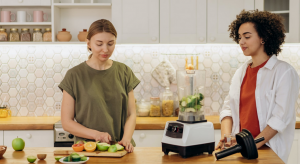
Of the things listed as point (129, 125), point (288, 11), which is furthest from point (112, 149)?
point (288, 11)

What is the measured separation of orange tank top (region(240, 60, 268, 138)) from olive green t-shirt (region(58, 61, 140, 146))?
2.51 feet

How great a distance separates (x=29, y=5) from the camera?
324 centimetres

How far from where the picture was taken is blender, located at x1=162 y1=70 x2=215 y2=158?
65.4 inches

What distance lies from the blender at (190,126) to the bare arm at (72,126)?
363 mm

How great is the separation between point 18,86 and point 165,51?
1.66 m

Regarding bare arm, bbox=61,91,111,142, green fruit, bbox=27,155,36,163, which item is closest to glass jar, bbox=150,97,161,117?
bare arm, bbox=61,91,111,142

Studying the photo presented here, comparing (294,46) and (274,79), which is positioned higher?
(294,46)

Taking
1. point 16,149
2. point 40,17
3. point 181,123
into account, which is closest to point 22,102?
point 40,17

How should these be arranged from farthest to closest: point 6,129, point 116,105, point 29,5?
point 29,5 < point 6,129 < point 116,105

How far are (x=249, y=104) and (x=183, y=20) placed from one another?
4.31 ft

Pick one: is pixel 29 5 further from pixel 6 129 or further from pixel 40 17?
pixel 6 129

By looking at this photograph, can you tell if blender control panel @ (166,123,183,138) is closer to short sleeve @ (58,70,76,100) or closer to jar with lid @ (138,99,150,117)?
short sleeve @ (58,70,76,100)

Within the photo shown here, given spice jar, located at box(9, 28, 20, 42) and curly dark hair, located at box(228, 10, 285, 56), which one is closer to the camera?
curly dark hair, located at box(228, 10, 285, 56)

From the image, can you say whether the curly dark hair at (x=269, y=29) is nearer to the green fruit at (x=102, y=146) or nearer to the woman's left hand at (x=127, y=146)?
the woman's left hand at (x=127, y=146)
